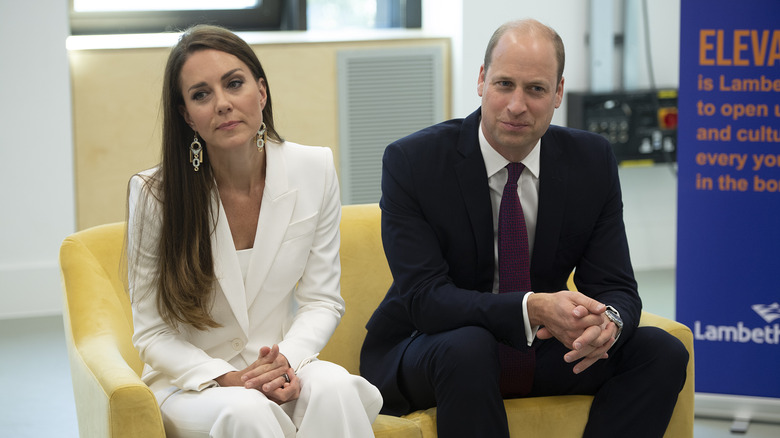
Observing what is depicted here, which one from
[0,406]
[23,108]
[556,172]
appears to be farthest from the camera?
[23,108]

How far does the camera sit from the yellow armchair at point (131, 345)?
1824mm

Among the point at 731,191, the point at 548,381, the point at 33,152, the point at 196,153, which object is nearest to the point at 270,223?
the point at 196,153

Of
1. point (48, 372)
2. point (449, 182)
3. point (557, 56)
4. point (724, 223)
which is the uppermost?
point (557, 56)

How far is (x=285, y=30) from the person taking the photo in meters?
5.13

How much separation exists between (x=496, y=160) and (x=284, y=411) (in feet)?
2.59

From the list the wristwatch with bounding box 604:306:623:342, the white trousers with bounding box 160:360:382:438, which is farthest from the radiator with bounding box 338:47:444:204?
the white trousers with bounding box 160:360:382:438

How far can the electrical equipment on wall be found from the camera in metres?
4.87

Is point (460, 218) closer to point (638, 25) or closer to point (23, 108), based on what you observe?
point (23, 108)

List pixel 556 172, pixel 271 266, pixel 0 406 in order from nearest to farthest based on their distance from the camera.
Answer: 1. pixel 271 266
2. pixel 556 172
3. pixel 0 406

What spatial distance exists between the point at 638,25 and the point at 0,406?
358 centimetres

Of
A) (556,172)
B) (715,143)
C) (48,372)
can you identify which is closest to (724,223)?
(715,143)

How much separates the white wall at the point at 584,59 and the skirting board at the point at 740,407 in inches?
85.1

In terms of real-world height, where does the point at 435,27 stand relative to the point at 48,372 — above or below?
above

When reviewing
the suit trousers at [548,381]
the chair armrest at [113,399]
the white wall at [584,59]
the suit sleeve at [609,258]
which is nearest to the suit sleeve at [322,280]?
the suit trousers at [548,381]
